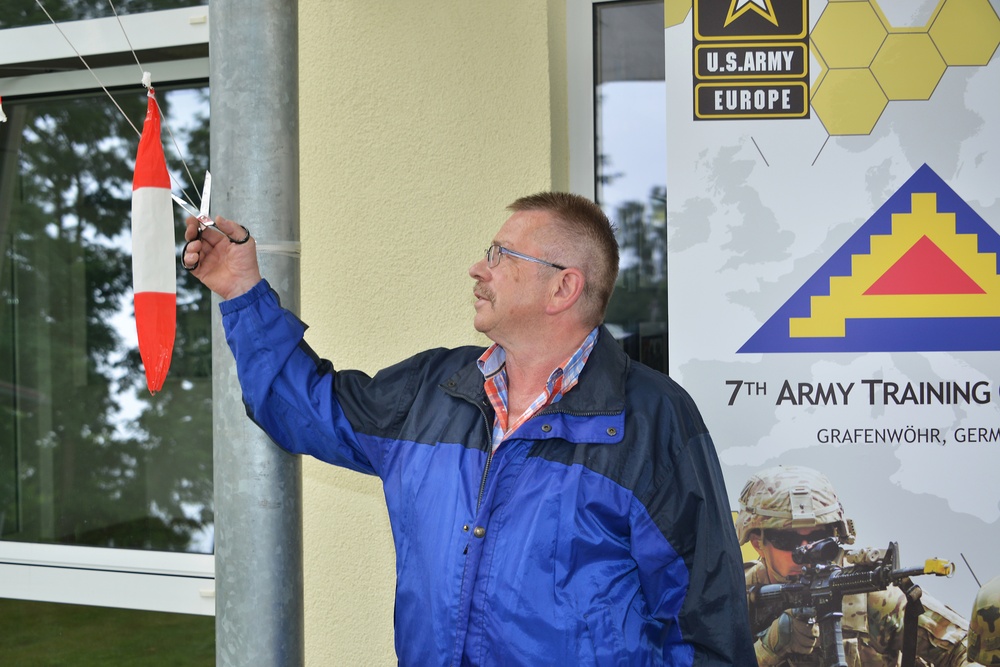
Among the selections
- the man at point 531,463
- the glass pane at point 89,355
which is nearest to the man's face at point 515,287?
the man at point 531,463

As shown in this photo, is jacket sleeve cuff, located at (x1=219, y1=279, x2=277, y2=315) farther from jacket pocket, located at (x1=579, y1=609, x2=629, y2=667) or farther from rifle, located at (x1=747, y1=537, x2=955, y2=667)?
rifle, located at (x1=747, y1=537, x2=955, y2=667)

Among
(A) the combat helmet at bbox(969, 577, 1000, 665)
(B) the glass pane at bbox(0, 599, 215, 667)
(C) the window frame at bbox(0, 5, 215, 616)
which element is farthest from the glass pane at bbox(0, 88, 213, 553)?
(A) the combat helmet at bbox(969, 577, 1000, 665)

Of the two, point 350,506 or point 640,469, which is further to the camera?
point 350,506

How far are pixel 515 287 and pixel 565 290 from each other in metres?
0.10

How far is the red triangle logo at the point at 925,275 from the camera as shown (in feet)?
8.41

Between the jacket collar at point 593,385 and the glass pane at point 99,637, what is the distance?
176cm

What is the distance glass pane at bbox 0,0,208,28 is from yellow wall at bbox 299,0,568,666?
0.65 metres

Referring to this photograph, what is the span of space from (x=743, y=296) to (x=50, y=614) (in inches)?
103

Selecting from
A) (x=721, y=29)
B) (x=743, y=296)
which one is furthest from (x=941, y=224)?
(x=721, y=29)

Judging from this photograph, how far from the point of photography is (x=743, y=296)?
2643mm

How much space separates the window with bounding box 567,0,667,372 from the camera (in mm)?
2840

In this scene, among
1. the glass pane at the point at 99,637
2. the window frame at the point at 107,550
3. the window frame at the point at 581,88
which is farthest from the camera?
the glass pane at the point at 99,637

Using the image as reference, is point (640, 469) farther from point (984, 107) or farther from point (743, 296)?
point (984, 107)

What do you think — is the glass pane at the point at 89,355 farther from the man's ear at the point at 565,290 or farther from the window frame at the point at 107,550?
the man's ear at the point at 565,290
